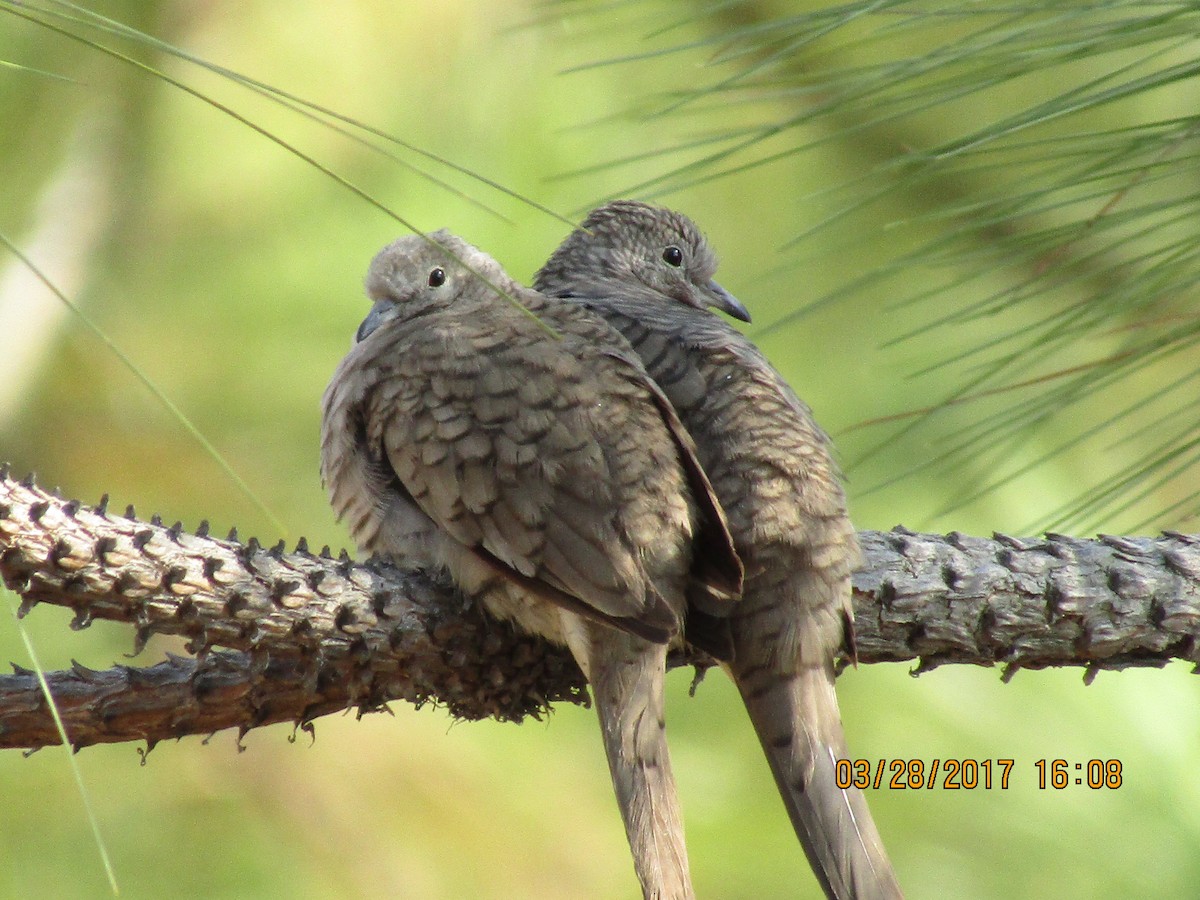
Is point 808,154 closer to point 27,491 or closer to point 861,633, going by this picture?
point 861,633

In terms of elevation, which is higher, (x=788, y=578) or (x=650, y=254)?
(x=650, y=254)

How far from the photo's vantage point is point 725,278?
140 inches

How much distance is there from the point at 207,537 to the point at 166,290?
1.59 m

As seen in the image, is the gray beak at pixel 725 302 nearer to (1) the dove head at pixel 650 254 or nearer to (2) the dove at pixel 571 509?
(1) the dove head at pixel 650 254

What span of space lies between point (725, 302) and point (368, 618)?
1.44 m

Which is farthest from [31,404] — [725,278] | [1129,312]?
[1129,312]

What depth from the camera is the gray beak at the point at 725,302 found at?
9.71 feet

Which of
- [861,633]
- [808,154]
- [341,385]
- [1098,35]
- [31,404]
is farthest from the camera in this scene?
[808,154]

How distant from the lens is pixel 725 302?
299 centimetres

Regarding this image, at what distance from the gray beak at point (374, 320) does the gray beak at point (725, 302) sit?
0.80 meters
